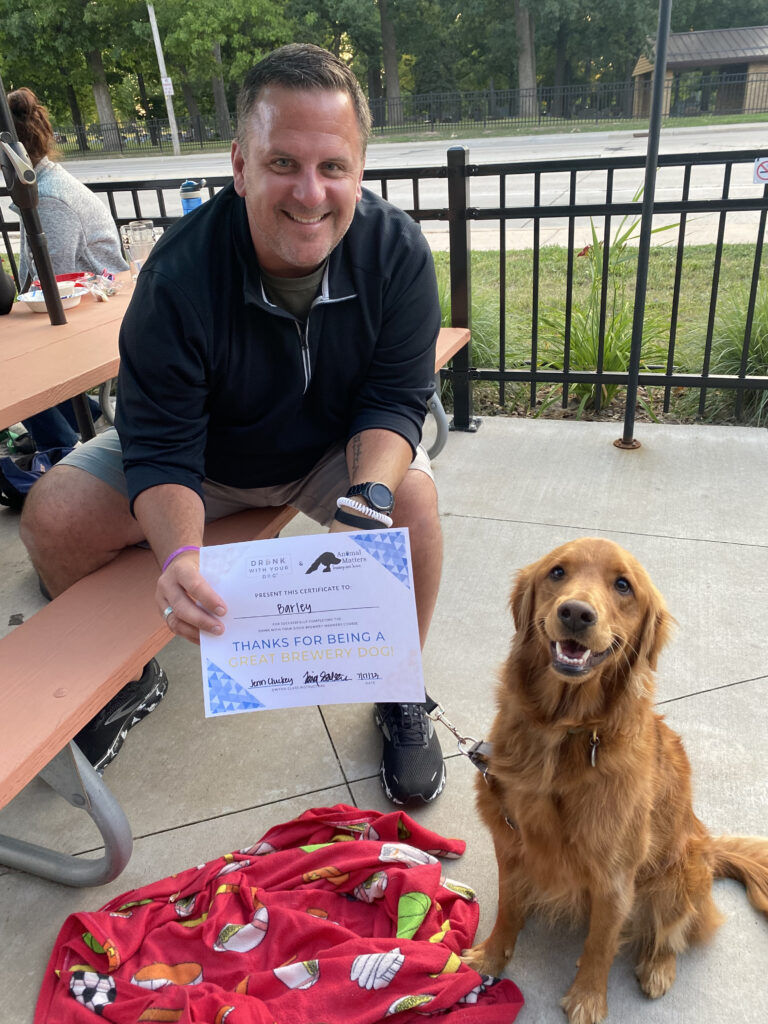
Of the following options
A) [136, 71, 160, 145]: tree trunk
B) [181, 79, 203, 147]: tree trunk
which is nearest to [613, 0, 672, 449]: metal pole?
[181, 79, 203, 147]: tree trunk

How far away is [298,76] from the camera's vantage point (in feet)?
5.82

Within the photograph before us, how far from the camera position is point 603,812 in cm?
151

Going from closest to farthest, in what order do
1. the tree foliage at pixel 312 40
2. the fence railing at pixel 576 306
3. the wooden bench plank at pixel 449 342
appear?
the wooden bench plank at pixel 449 342
the fence railing at pixel 576 306
the tree foliage at pixel 312 40

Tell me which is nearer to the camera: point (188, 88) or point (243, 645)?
point (243, 645)

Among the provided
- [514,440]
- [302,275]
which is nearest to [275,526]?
[302,275]

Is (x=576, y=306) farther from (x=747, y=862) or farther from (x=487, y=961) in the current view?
(x=487, y=961)

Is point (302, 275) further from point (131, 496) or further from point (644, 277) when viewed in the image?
point (644, 277)

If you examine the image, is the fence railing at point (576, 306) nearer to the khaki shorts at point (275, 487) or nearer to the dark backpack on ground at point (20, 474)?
the dark backpack on ground at point (20, 474)

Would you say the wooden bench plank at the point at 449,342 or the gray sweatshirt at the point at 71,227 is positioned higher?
the gray sweatshirt at the point at 71,227

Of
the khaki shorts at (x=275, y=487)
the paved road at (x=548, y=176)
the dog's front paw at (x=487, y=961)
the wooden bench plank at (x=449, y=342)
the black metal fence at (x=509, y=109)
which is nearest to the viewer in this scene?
the dog's front paw at (x=487, y=961)

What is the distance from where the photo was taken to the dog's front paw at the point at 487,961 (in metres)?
1.74

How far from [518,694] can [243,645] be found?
2.05ft

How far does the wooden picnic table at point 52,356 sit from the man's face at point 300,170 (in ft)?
2.68

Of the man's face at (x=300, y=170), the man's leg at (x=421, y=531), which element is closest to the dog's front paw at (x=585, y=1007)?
the man's leg at (x=421, y=531)
